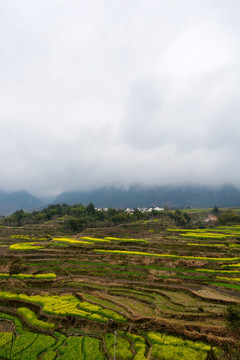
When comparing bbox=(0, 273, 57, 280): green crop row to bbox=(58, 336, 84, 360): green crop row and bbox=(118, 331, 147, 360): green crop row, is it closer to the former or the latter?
bbox=(58, 336, 84, 360): green crop row

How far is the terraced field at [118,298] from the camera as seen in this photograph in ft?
68.5

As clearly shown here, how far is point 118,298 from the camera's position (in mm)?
32406

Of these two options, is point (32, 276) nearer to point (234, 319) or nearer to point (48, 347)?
point (48, 347)

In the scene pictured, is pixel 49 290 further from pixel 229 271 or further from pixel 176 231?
pixel 176 231

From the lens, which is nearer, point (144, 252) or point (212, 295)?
point (212, 295)

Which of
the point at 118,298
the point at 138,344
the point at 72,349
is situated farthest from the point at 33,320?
the point at 138,344

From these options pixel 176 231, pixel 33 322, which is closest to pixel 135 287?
pixel 33 322

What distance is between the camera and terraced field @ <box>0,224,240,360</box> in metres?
20.9

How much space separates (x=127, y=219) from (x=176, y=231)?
138ft

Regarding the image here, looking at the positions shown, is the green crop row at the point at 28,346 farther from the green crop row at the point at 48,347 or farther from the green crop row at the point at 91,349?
the green crop row at the point at 91,349

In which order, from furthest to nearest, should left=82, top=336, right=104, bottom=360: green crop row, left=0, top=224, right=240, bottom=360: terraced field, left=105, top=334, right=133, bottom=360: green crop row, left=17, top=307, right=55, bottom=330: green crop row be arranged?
left=17, top=307, right=55, bottom=330: green crop row, left=0, top=224, right=240, bottom=360: terraced field, left=82, top=336, right=104, bottom=360: green crop row, left=105, top=334, right=133, bottom=360: green crop row

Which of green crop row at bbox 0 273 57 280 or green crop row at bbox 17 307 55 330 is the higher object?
green crop row at bbox 0 273 57 280

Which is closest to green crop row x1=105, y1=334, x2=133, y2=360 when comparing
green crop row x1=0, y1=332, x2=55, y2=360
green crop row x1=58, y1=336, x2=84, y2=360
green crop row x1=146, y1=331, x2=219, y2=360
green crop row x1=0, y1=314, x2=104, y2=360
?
green crop row x1=0, y1=314, x2=104, y2=360

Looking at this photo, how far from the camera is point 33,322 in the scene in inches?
1008
